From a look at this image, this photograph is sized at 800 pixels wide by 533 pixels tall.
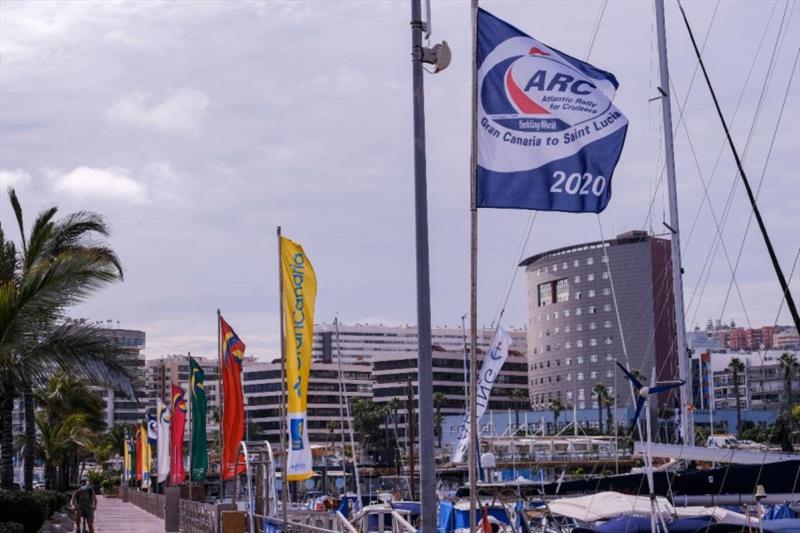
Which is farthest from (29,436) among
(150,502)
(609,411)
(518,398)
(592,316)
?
(518,398)

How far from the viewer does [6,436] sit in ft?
93.4

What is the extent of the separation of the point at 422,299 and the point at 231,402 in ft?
44.0

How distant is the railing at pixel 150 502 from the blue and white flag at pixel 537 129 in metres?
37.0

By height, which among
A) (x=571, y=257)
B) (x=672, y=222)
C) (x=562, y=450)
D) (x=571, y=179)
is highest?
(x=571, y=257)

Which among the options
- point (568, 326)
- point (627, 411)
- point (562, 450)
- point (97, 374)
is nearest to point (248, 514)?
point (97, 374)

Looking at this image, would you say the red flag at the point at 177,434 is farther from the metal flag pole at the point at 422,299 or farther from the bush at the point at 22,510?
the metal flag pole at the point at 422,299

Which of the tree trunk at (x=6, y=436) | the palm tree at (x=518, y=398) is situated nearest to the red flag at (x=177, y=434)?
the tree trunk at (x=6, y=436)

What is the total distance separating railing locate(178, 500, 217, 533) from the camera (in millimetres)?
26138

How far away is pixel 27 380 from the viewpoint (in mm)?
23594

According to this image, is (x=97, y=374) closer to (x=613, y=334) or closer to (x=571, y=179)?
(x=571, y=179)

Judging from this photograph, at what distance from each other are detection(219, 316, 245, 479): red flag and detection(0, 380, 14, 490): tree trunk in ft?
17.5

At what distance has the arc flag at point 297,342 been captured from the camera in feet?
66.9

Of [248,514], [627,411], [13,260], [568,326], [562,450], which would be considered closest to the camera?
[248,514]

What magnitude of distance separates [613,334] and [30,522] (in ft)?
443
